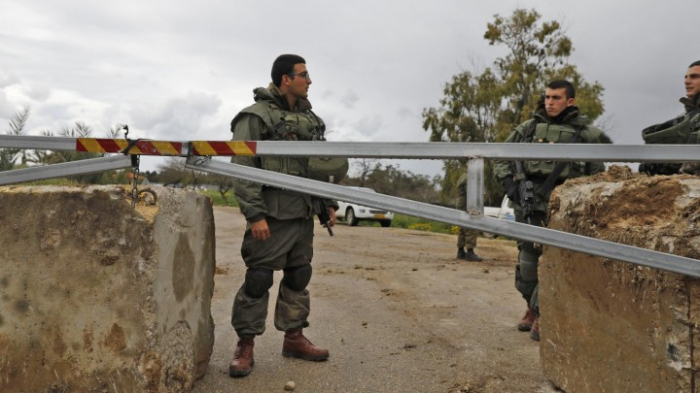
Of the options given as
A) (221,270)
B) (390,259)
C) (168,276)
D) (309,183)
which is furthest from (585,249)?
(390,259)

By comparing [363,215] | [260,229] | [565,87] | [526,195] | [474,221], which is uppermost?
[565,87]

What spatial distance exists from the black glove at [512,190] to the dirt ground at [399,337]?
41.3 inches

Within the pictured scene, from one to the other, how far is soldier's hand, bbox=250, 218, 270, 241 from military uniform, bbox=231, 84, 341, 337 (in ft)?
0.10

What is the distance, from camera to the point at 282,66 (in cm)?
374

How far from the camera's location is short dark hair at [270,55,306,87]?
373 cm

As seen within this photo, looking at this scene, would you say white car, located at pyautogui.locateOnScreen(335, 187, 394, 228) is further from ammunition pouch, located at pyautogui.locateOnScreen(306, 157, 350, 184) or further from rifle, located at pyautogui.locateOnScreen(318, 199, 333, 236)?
ammunition pouch, located at pyautogui.locateOnScreen(306, 157, 350, 184)

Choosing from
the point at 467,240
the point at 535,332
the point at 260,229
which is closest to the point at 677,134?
the point at 535,332

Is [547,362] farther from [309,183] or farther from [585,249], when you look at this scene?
[309,183]

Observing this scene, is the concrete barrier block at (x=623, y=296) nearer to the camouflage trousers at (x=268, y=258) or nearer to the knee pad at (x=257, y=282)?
the camouflage trousers at (x=268, y=258)

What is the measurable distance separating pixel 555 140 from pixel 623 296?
79.5 inches

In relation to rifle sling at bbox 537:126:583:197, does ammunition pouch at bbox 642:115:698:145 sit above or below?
above

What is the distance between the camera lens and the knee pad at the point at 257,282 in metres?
3.51

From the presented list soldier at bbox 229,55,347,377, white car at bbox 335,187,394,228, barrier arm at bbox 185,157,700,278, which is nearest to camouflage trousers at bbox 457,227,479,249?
soldier at bbox 229,55,347,377

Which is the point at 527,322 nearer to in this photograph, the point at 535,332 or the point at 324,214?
the point at 535,332
